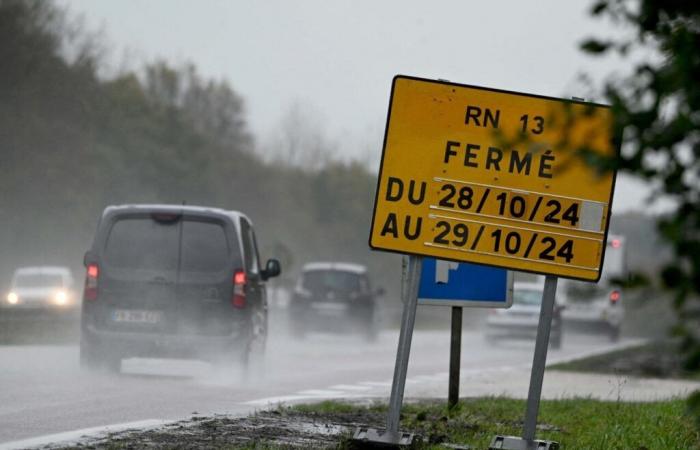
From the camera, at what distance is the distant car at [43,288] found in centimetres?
4844

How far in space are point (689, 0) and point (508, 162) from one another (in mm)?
5424

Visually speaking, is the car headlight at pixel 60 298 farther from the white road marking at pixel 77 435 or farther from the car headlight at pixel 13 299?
the white road marking at pixel 77 435

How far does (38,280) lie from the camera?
4969 cm

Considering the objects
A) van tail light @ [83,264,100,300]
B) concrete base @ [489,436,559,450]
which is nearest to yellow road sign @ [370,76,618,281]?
concrete base @ [489,436,559,450]

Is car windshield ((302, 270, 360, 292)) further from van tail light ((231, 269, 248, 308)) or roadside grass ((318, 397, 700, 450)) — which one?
roadside grass ((318, 397, 700, 450))

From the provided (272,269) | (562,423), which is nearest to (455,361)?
(562,423)

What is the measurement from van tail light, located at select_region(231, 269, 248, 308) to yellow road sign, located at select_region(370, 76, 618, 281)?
28.3 ft

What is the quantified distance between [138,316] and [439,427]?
22.2ft

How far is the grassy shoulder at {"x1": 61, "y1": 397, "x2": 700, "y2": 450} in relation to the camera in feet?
29.8

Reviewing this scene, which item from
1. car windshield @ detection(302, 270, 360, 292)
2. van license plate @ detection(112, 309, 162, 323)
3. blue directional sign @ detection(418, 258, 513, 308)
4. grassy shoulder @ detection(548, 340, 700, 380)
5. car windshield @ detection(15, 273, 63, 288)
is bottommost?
car windshield @ detection(15, 273, 63, 288)

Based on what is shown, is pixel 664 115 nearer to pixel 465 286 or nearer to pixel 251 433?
pixel 251 433

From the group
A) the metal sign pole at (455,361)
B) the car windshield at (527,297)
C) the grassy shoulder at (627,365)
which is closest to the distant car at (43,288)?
the car windshield at (527,297)

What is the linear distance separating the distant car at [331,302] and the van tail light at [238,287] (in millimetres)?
19199

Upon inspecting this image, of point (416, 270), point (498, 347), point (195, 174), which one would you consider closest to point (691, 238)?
point (416, 270)
